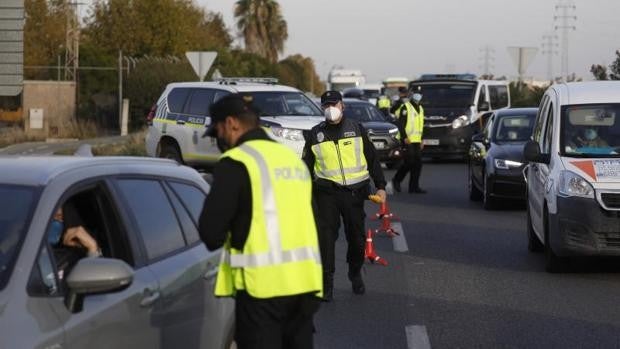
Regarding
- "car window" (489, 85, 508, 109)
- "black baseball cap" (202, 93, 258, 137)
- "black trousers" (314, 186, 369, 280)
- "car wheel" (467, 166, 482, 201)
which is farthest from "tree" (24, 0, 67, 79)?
"black baseball cap" (202, 93, 258, 137)

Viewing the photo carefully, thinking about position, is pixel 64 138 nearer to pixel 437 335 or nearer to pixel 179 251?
pixel 437 335

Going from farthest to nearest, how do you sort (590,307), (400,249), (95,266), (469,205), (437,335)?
(469,205) < (400,249) < (590,307) < (437,335) < (95,266)

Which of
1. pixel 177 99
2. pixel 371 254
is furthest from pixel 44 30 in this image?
pixel 371 254

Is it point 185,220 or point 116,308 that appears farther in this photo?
point 185,220

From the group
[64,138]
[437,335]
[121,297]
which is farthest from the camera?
[64,138]

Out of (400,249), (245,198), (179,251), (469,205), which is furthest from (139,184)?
(469,205)

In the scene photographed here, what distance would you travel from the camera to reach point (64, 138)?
43.0 metres

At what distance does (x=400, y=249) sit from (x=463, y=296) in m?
3.29

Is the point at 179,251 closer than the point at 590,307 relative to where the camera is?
Yes

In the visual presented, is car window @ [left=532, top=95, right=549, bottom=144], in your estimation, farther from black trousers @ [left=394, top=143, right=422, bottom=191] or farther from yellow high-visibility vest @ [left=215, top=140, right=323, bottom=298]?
yellow high-visibility vest @ [left=215, top=140, right=323, bottom=298]

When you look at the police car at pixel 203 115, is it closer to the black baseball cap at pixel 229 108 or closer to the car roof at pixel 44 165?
the car roof at pixel 44 165

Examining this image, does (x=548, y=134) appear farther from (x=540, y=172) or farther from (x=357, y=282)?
(x=357, y=282)

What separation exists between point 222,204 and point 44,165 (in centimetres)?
86

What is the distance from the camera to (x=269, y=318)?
5.40 metres
